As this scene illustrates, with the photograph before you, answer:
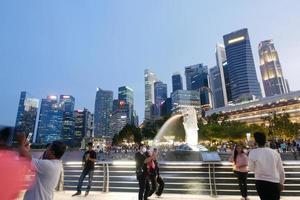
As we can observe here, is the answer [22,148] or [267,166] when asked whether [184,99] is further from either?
[22,148]

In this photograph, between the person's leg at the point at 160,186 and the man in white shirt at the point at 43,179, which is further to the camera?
the person's leg at the point at 160,186

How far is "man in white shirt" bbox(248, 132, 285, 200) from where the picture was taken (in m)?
4.78

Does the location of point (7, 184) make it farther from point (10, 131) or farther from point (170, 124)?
point (170, 124)

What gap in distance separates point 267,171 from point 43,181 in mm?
3949

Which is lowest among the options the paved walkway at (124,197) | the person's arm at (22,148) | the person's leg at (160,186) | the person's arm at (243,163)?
the paved walkway at (124,197)

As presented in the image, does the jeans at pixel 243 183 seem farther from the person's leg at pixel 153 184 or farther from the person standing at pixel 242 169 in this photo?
the person's leg at pixel 153 184

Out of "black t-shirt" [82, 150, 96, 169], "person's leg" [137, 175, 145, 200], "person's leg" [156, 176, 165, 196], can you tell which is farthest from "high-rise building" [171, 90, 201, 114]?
"person's leg" [137, 175, 145, 200]

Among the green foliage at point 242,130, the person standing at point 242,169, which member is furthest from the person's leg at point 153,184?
the green foliage at point 242,130

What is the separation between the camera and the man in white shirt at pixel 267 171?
15.7ft

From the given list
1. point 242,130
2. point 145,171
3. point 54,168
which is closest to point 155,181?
point 145,171

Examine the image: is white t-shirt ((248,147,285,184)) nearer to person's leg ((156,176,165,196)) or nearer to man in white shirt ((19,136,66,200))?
man in white shirt ((19,136,66,200))

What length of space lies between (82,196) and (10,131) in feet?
27.2

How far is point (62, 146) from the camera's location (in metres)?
4.17

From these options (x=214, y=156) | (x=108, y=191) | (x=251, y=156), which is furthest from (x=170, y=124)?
(x=251, y=156)
